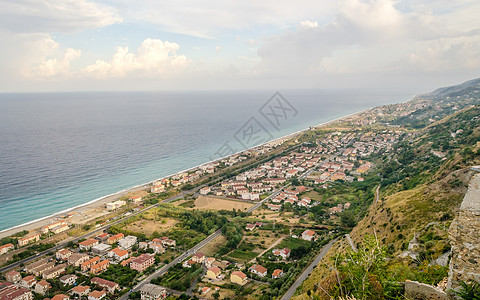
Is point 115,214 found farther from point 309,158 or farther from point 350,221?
point 309,158

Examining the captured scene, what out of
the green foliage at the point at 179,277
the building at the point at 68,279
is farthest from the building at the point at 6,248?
the green foliage at the point at 179,277

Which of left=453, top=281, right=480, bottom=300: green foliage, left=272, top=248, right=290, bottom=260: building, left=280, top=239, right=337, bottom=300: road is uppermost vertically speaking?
left=453, top=281, right=480, bottom=300: green foliage

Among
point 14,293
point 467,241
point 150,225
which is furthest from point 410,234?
point 14,293

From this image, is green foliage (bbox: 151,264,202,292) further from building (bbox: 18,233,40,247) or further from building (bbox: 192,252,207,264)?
building (bbox: 18,233,40,247)

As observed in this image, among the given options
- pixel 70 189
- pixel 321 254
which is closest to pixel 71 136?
pixel 70 189

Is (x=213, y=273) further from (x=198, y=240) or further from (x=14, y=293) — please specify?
(x=14, y=293)

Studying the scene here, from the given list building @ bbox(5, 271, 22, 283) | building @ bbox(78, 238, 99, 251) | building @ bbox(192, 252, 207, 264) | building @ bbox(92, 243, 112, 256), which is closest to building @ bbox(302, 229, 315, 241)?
building @ bbox(192, 252, 207, 264)

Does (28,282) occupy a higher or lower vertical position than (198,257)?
higher
